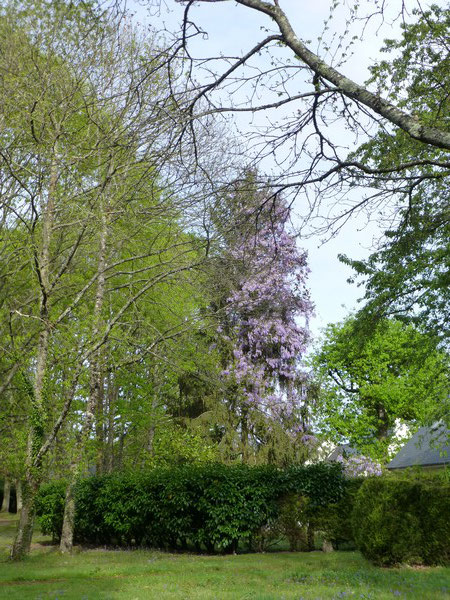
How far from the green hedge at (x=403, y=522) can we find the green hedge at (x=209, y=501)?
2.94m

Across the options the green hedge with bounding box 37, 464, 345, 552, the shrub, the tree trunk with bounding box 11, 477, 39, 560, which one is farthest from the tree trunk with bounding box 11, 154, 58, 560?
the shrub

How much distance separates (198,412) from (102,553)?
9745mm

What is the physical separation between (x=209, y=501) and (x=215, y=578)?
4798 mm

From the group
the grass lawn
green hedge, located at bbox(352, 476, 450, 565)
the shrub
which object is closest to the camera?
the grass lawn

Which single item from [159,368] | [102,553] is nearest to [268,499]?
[102,553]

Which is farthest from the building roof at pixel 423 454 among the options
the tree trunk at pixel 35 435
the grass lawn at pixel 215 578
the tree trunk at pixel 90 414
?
the tree trunk at pixel 35 435

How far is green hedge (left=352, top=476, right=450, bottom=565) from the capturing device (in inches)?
437

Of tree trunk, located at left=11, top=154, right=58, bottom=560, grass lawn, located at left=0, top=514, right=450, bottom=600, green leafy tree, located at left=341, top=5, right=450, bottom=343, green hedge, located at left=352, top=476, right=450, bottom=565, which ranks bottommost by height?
grass lawn, located at left=0, top=514, right=450, bottom=600

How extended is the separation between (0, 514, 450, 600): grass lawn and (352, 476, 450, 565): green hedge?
1.43 ft

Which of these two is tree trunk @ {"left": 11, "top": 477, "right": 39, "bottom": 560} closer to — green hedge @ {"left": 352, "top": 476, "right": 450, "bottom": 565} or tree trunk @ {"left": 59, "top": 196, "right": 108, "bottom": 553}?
tree trunk @ {"left": 59, "top": 196, "right": 108, "bottom": 553}

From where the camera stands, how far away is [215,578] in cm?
993

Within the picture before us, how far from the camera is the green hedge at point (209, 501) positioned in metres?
14.6

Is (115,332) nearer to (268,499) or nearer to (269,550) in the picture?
(268,499)

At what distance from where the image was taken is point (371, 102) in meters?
5.67
